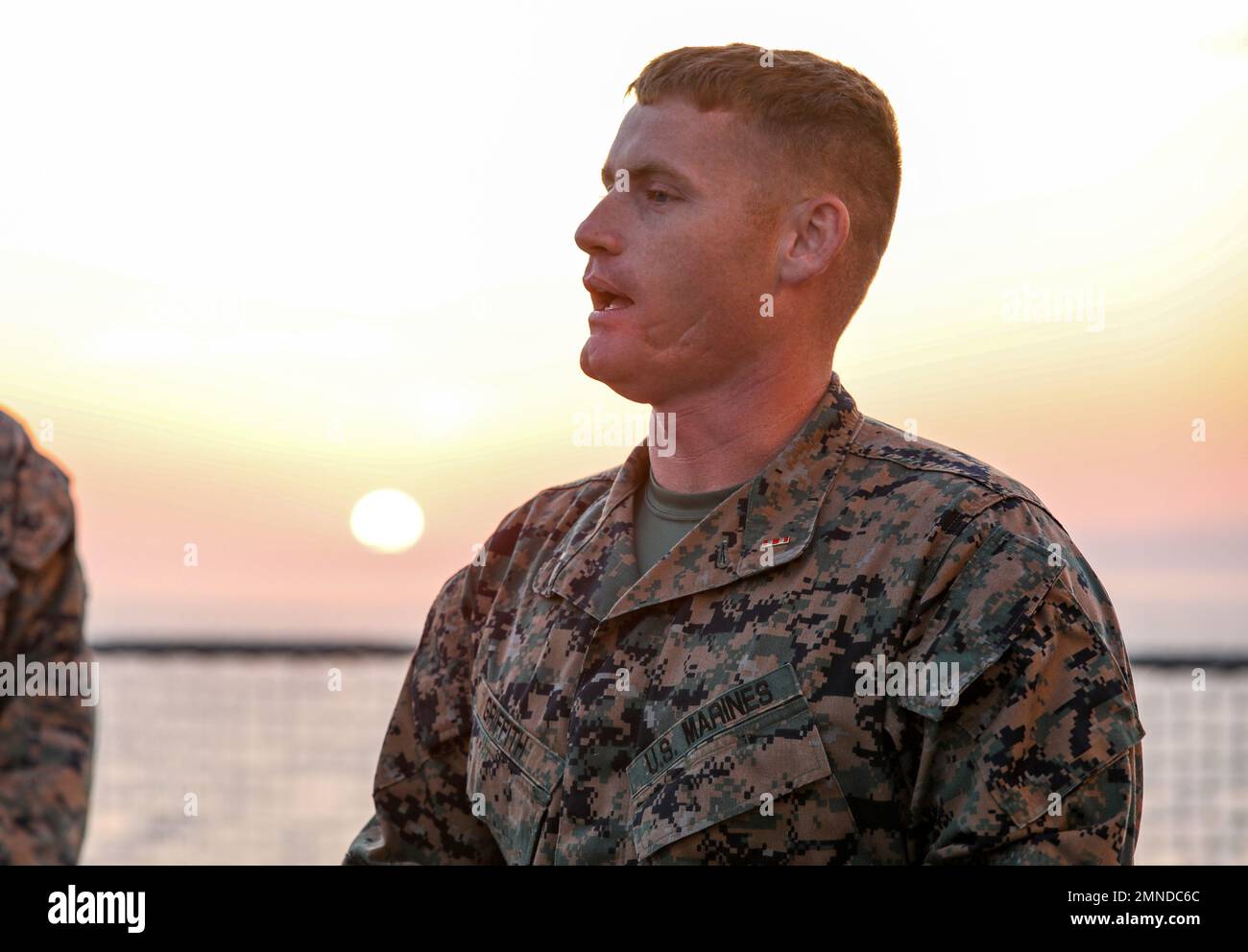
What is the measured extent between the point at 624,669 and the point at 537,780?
11.9 inches

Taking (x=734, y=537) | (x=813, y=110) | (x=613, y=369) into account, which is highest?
(x=813, y=110)

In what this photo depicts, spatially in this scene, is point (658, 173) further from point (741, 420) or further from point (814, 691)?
point (814, 691)

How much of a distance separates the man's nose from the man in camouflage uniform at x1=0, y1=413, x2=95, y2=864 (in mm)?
1247

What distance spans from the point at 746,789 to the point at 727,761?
7 centimetres

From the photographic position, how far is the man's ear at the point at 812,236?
319 cm

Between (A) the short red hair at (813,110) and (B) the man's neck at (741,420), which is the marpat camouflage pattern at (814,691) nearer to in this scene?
(B) the man's neck at (741,420)

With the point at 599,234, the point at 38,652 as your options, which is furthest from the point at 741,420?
the point at 38,652

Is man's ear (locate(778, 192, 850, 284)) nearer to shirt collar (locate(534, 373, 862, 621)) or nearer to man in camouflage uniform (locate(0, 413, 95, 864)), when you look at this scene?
shirt collar (locate(534, 373, 862, 621))

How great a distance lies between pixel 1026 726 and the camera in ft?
8.53

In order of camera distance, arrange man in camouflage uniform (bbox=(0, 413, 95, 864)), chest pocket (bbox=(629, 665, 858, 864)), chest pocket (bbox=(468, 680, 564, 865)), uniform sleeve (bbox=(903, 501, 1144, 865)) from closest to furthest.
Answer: man in camouflage uniform (bbox=(0, 413, 95, 864)) < uniform sleeve (bbox=(903, 501, 1144, 865)) < chest pocket (bbox=(629, 665, 858, 864)) < chest pocket (bbox=(468, 680, 564, 865))

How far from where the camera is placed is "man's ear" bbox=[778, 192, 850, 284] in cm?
319

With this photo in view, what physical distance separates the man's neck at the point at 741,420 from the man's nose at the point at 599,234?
373 millimetres

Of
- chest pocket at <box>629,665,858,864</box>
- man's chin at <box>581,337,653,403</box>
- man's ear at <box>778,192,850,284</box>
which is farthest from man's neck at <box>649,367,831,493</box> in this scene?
chest pocket at <box>629,665,858,864</box>
